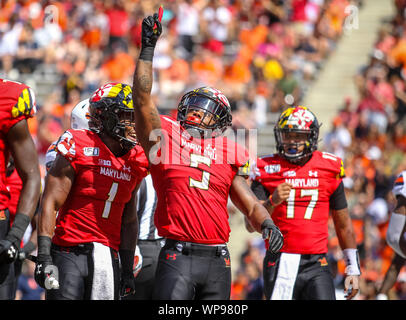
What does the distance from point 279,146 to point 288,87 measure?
7323mm

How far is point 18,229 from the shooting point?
15.0ft

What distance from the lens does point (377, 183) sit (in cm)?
1205

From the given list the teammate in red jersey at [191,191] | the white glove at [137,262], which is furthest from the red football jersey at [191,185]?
the white glove at [137,262]

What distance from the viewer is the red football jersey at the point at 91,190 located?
5.21 meters

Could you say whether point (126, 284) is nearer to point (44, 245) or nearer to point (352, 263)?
point (44, 245)

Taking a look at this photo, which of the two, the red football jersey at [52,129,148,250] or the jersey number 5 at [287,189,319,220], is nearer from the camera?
the red football jersey at [52,129,148,250]

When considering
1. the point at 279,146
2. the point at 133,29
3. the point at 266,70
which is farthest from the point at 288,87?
the point at 279,146

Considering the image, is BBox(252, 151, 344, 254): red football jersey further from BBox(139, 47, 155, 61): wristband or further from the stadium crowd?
the stadium crowd

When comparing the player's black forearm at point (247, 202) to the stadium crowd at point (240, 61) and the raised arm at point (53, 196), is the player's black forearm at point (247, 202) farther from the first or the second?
the stadium crowd at point (240, 61)

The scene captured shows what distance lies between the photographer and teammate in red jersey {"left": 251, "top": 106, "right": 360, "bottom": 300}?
6469 mm

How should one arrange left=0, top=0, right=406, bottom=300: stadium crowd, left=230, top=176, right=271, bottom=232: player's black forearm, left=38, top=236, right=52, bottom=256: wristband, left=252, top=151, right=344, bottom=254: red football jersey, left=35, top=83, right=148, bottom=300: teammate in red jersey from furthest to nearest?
1. left=0, top=0, right=406, bottom=300: stadium crowd
2. left=252, top=151, right=344, bottom=254: red football jersey
3. left=230, top=176, right=271, bottom=232: player's black forearm
4. left=35, top=83, right=148, bottom=300: teammate in red jersey
5. left=38, top=236, right=52, bottom=256: wristband

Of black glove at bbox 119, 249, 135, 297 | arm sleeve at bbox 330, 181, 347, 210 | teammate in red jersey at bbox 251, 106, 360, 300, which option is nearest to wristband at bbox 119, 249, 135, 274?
black glove at bbox 119, 249, 135, 297

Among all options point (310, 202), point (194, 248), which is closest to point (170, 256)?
point (194, 248)

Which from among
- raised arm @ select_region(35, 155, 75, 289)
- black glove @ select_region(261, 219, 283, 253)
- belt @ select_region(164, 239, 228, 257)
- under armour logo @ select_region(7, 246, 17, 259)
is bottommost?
under armour logo @ select_region(7, 246, 17, 259)
